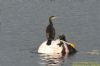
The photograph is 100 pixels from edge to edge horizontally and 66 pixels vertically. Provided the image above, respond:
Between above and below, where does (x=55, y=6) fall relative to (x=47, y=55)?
below

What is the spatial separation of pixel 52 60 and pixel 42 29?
18.4 m

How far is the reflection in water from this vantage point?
4136cm

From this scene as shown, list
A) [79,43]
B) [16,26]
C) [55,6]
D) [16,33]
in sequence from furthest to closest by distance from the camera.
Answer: [55,6]
[16,26]
[16,33]
[79,43]

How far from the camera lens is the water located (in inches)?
1703

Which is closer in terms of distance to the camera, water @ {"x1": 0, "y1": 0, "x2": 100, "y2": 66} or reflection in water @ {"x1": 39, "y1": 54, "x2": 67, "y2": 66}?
reflection in water @ {"x1": 39, "y1": 54, "x2": 67, "y2": 66}

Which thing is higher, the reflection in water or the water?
the reflection in water

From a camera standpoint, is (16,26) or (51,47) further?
(16,26)

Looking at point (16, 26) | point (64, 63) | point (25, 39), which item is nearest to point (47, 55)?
point (64, 63)

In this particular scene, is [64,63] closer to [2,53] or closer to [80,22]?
[2,53]

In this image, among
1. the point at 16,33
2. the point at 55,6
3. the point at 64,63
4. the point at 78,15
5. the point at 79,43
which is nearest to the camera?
the point at 64,63

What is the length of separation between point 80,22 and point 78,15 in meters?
7.56

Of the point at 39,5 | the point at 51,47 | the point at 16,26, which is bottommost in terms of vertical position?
the point at 39,5

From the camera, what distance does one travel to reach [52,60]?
43.1 metres

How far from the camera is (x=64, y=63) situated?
136 ft
